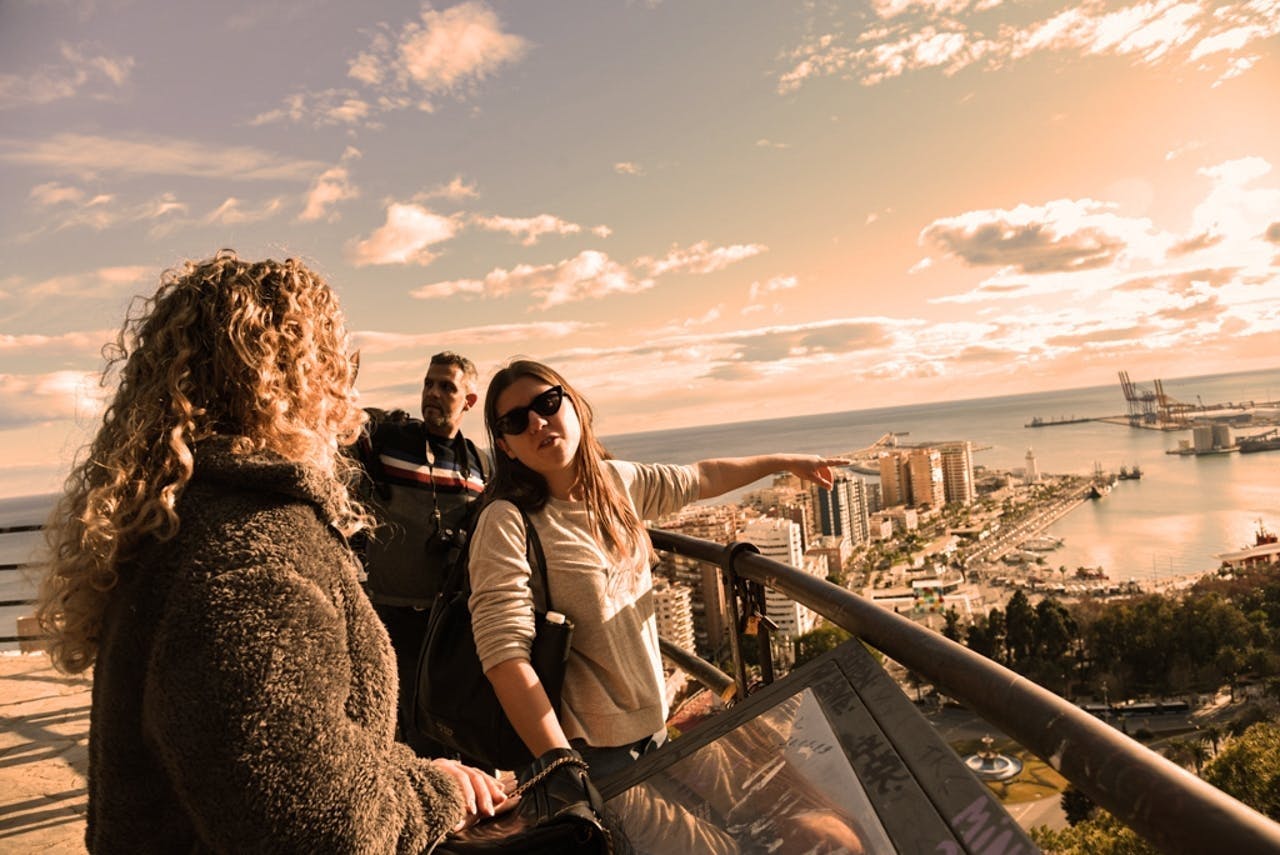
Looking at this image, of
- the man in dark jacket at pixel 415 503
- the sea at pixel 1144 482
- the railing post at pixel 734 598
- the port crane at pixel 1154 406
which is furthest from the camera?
the port crane at pixel 1154 406

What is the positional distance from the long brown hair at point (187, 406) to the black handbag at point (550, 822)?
1.49 feet

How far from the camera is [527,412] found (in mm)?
1829

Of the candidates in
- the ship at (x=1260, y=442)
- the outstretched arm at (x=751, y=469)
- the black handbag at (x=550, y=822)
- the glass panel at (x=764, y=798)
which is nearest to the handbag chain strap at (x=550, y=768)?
the black handbag at (x=550, y=822)

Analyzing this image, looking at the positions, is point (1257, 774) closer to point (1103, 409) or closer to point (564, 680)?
point (564, 680)

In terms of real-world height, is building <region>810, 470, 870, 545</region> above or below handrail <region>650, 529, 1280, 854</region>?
below

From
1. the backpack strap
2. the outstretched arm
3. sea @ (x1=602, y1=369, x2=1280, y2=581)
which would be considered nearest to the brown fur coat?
the backpack strap

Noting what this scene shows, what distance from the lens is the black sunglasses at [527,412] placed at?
1.82m

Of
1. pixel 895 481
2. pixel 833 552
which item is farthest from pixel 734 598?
pixel 895 481

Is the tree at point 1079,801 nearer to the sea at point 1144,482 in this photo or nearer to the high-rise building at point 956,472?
the sea at point 1144,482

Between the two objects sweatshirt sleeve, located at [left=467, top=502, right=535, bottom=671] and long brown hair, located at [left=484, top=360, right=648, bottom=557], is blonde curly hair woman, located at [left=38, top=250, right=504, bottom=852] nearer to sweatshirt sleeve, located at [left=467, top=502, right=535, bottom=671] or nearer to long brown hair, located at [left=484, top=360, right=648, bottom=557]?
sweatshirt sleeve, located at [left=467, top=502, right=535, bottom=671]

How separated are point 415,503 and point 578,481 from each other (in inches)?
50.9

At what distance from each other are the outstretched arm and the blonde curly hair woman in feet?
4.03

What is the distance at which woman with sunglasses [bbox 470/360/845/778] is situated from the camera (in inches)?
61.0

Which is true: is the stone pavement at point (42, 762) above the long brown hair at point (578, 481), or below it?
below
